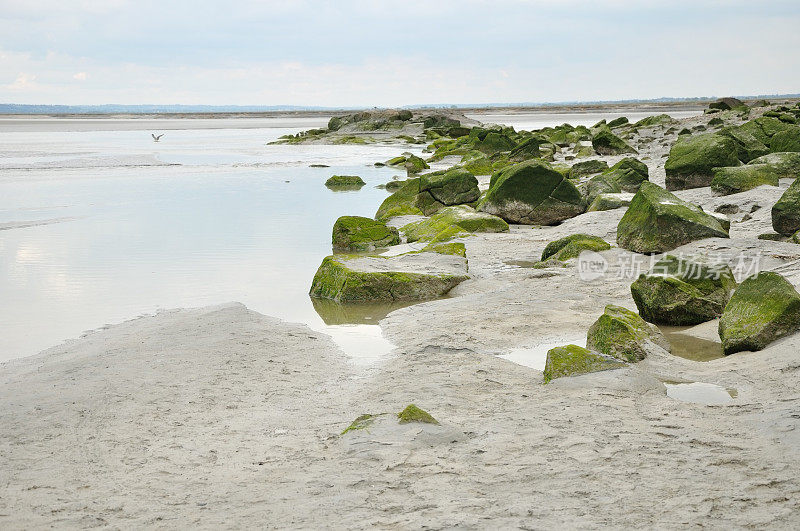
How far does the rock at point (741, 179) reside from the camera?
40.4ft

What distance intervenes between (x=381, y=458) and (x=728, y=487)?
5.63 ft

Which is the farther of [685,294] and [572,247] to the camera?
[572,247]

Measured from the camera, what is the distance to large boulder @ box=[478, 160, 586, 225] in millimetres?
12828

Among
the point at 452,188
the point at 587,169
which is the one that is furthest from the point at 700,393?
the point at 587,169

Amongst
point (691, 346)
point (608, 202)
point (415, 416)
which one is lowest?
point (691, 346)

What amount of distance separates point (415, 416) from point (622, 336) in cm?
215

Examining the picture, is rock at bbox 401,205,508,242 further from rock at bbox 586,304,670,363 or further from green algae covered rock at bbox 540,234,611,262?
rock at bbox 586,304,670,363

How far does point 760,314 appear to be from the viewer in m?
5.64

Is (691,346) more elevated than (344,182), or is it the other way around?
(344,182)

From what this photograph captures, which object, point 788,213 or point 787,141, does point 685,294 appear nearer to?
point 788,213

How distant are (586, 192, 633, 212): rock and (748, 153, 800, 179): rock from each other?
9.35ft

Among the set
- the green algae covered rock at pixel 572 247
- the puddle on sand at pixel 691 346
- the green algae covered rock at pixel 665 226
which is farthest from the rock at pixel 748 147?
the puddle on sand at pixel 691 346

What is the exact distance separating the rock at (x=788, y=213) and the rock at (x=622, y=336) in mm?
4391

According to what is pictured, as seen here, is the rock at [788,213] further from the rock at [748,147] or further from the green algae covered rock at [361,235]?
the rock at [748,147]
